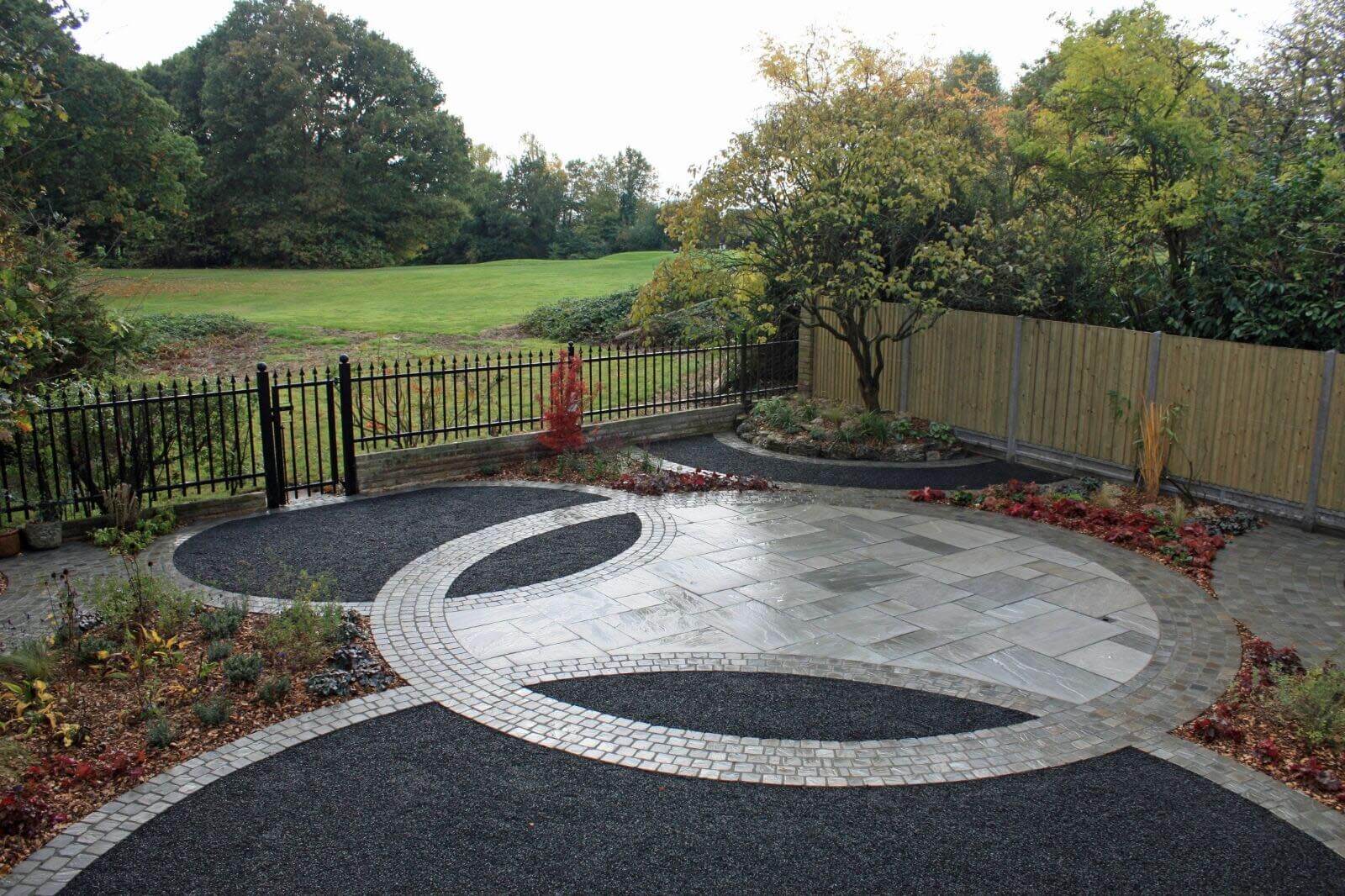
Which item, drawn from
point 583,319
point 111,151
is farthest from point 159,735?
point 111,151

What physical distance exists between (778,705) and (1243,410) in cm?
727

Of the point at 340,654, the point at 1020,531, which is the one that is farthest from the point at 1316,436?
the point at 340,654

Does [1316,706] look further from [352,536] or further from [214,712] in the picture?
[352,536]

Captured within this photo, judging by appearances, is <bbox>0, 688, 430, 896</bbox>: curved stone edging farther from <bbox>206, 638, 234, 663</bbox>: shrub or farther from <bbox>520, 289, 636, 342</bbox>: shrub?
<bbox>520, 289, 636, 342</bbox>: shrub

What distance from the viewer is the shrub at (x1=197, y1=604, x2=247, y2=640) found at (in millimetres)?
7328

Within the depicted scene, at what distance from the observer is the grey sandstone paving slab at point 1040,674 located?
6.66 m

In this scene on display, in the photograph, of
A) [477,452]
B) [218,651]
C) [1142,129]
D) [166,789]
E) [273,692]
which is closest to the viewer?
[166,789]

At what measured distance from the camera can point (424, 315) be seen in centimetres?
2659

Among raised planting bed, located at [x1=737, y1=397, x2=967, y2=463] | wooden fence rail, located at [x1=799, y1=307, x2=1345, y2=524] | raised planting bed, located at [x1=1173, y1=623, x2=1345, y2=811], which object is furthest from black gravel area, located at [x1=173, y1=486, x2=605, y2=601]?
raised planting bed, located at [x1=1173, y1=623, x2=1345, y2=811]

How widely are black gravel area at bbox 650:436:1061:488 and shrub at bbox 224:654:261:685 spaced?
7191mm

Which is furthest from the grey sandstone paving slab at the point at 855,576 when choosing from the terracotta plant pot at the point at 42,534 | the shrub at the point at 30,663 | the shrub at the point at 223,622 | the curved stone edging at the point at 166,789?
the terracotta plant pot at the point at 42,534

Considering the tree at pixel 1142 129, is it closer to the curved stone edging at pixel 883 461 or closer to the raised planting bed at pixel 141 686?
the curved stone edging at pixel 883 461

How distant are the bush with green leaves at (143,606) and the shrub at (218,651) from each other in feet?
1.96

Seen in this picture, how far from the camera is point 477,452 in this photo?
41.7 ft
